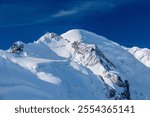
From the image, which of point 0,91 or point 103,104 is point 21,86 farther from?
point 103,104

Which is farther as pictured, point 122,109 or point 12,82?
point 12,82

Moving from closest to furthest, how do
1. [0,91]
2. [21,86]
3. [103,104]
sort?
[103,104]
[0,91]
[21,86]

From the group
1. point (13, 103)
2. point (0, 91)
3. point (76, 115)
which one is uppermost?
point (0, 91)

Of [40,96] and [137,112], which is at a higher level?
[40,96]

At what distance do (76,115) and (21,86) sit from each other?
466ft

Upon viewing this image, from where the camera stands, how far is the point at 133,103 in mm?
43375

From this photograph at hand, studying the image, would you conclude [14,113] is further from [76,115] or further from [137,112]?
[137,112]

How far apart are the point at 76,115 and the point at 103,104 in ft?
12.1

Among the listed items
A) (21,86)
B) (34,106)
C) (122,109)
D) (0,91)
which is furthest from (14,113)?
(21,86)

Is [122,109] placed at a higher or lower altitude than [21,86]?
lower

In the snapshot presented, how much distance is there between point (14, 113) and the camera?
40.8 metres

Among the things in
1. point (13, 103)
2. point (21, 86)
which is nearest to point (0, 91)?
point (21, 86)

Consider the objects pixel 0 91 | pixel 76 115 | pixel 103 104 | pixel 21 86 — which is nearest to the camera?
pixel 76 115

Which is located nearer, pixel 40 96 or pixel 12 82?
pixel 40 96
